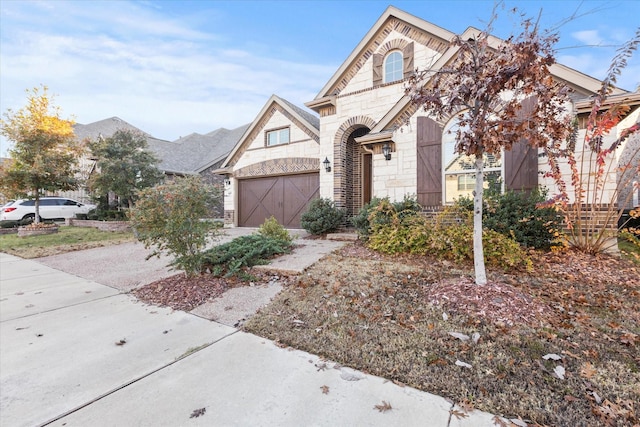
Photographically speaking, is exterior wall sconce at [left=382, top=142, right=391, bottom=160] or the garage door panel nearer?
exterior wall sconce at [left=382, top=142, right=391, bottom=160]

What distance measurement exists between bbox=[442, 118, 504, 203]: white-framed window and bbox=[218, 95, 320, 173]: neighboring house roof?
5394 mm

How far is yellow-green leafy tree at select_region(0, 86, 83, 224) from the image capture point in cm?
1145

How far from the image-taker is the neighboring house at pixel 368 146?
7.32m

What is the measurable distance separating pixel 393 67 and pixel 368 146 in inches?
128

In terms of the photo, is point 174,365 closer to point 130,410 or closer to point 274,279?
point 130,410

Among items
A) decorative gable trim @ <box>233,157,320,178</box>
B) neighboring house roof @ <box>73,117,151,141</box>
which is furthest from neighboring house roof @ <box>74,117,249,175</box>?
decorative gable trim @ <box>233,157,320,178</box>

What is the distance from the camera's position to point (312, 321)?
323 centimetres

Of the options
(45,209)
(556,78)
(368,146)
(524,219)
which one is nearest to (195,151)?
(45,209)

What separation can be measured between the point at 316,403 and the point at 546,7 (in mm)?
4634

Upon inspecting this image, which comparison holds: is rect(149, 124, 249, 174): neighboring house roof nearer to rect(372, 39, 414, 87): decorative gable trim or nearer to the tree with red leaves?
rect(372, 39, 414, 87): decorative gable trim

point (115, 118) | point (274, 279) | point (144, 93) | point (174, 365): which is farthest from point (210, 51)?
point (115, 118)

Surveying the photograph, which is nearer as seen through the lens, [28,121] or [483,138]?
[483,138]

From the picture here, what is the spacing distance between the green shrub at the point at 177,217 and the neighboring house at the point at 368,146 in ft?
12.6

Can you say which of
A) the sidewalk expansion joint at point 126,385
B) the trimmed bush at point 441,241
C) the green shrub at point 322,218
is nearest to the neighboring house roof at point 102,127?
the green shrub at point 322,218
